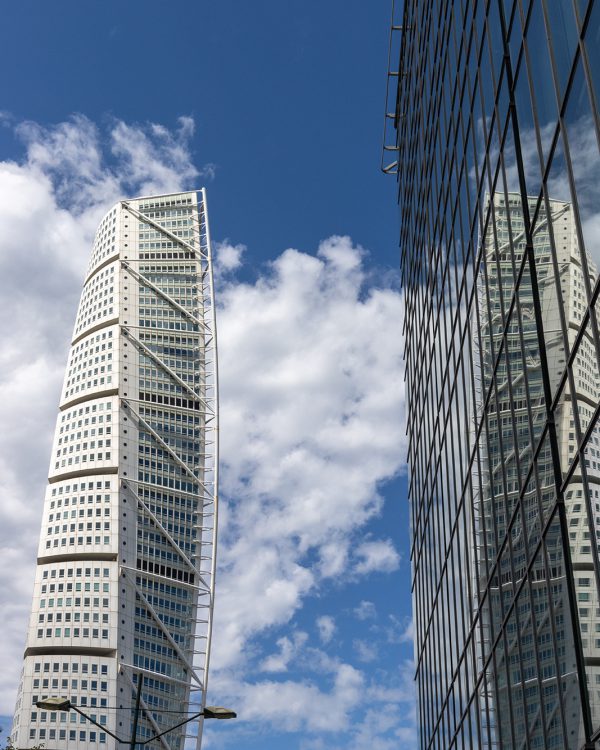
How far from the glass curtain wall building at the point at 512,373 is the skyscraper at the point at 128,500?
11828cm

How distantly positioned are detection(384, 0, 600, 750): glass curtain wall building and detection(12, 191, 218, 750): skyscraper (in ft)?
388

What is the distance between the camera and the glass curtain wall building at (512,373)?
16.2m

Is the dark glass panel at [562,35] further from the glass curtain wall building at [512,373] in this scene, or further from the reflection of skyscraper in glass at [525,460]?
the reflection of skyscraper in glass at [525,460]

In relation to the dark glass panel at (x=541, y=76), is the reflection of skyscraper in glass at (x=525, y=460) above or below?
below

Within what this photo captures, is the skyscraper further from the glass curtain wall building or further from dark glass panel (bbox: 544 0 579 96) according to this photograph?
dark glass panel (bbox: 544 0 579 96)

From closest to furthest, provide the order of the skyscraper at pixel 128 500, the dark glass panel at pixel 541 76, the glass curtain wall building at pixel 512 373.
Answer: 1. the glass curtain wall building at pixel 512 373
2. the dark glass panel at pixel 541 76
3. the skyscraper at pixel 128 500

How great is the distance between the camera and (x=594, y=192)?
15258mm

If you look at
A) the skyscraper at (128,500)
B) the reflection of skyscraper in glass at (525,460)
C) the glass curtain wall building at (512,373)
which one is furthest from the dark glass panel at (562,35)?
the skyscraper at (128,500)

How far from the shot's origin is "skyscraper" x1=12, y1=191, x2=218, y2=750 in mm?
149125

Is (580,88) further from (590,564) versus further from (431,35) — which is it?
(431,35)

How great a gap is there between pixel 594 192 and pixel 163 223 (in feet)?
610

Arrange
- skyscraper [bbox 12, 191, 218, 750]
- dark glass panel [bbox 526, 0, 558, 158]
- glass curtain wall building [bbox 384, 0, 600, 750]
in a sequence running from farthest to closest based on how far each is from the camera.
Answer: skyscraper [bbox 12, 191, 218, 750]
dark glass panel [bbox 526, 0, 558, 158]
glass curtain wall building [bbox 384, 0, 600, 750]

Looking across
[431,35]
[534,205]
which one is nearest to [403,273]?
[431,35]

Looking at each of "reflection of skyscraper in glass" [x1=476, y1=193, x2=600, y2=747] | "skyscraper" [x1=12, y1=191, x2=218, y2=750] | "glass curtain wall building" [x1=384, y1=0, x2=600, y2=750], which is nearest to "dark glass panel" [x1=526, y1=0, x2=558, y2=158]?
"glass curtain wall building" [x1=384, y1=0, x2=600, y2=750]
